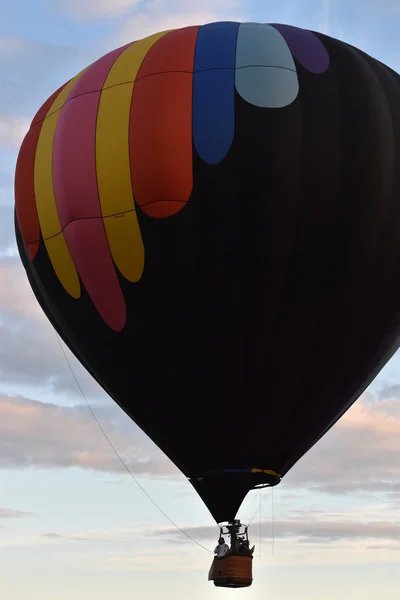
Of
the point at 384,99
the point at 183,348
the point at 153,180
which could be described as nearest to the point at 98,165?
the point at 153,180

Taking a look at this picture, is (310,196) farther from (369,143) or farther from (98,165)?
(98,165)

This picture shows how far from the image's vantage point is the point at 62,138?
78.4ft

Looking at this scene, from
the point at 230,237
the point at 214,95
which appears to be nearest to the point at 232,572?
the point at 230,237

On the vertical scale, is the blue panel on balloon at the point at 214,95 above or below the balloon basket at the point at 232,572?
above

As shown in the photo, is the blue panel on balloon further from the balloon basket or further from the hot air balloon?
the balloon basket

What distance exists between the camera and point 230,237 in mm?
22453

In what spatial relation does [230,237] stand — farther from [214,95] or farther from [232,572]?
[232,572]

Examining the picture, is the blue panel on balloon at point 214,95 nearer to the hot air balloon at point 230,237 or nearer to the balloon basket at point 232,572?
the hot air balloon at point 230,237

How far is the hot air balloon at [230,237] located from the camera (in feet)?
73.9

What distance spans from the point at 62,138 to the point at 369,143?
4.75 meters

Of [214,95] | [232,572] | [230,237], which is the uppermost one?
[214,95]

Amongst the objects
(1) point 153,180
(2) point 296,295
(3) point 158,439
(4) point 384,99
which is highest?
(4) point 384,99

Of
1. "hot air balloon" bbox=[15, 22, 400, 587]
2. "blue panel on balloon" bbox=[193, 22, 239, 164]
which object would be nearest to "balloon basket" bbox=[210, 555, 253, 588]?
"hot air balloon" bbox=[15, 22, 400, 587]

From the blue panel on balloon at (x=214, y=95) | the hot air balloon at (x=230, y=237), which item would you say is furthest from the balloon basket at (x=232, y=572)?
the blue panel on balloon at (x=214, y=95)
